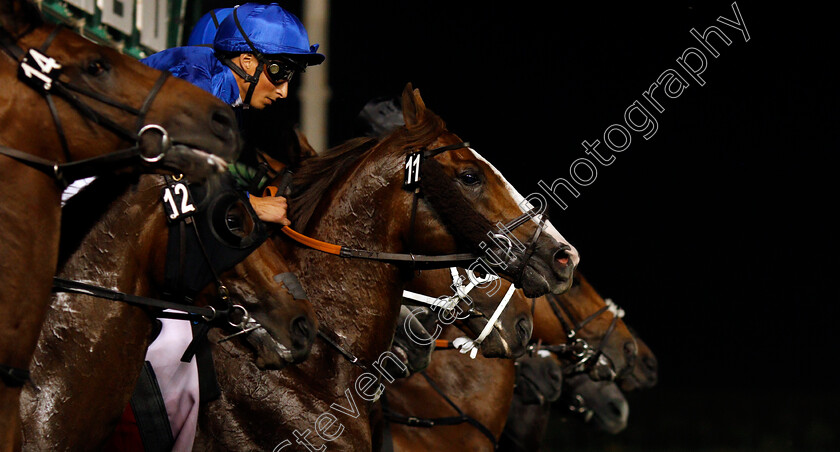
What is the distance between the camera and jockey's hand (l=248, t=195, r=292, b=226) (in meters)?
3.81

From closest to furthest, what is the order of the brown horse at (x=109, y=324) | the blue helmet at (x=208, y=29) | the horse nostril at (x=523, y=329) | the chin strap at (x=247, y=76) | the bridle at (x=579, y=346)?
the brown horse at (x=109, y=324) < the chin strap at (x=247, y=76) < the blue helmet at (x=208, y=29) < the horse nostril at (x=523, y=329) < the bridle at (x=579, y=346)

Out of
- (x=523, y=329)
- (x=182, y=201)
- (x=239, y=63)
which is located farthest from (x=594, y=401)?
(x=182, y=201)

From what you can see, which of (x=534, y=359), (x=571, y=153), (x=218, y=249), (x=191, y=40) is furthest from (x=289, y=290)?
(x=571, y=153)

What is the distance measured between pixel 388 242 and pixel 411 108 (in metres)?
0.57

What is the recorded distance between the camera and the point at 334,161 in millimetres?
4199

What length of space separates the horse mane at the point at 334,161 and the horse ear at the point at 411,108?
0.02m

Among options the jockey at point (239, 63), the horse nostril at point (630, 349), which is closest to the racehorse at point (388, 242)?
the jockey at point (239, 63)

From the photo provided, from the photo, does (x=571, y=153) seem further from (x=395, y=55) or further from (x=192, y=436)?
(x=192, y=436)

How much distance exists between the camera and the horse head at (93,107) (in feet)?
7.86

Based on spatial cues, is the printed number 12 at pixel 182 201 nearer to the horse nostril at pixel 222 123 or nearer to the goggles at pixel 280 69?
the horse nostril at pixel 222 123

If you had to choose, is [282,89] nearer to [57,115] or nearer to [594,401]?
[57,115]

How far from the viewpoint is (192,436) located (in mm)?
3354

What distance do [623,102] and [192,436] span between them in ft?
24.6

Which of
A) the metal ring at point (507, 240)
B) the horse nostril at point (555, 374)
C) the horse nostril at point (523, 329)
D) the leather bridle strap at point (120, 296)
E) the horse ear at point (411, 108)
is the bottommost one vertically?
the horse nostril at point (555, 374)
